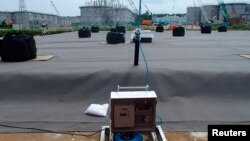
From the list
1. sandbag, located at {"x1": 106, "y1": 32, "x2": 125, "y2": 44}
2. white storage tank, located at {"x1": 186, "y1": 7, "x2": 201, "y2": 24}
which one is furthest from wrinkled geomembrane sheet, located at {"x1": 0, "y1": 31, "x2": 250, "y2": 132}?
white storage tank, located at {"x1": 186, "y1": 7, "x2": 201, "y2": 24}

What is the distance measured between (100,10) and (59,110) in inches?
2132

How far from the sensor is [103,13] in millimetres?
54844

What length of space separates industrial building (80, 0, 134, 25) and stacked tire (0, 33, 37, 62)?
42661 millimetres

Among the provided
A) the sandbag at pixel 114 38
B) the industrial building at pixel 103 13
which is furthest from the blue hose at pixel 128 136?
the industrial building at pixel 103 13

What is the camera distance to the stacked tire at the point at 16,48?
5.46m

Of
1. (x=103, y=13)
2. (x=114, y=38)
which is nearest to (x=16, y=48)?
(x=114, y=38)

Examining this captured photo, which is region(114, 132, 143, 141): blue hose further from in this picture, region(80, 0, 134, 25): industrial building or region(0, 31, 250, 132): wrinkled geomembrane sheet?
region(80, 0, 134, 25): industrial building

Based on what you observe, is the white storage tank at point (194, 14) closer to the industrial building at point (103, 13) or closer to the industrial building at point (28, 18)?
the industrial building at point (103, 13)

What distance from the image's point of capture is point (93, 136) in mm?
2984

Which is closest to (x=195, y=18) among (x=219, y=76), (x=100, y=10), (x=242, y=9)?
(x=242, y=9)

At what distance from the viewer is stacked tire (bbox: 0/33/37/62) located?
5.46 m

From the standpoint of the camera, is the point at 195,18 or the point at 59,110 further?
the point at 195,18

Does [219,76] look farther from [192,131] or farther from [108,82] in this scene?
[108,82]

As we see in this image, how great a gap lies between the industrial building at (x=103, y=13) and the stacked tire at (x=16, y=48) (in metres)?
42.7
